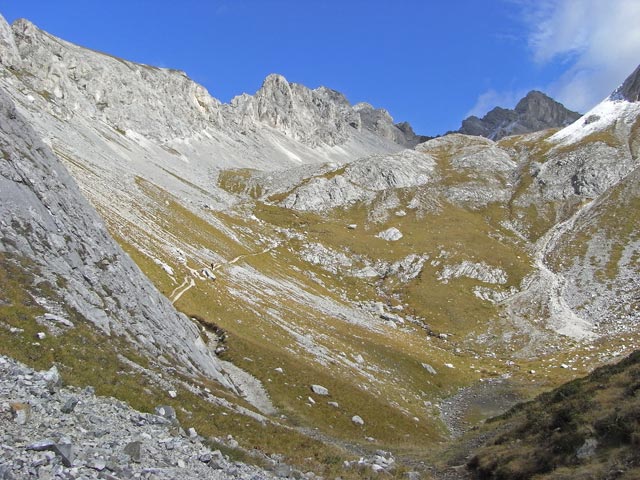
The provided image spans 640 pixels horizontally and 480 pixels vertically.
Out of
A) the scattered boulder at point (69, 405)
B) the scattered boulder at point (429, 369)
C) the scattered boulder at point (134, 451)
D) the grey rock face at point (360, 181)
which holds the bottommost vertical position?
the scattered boulder at point (69, 405)

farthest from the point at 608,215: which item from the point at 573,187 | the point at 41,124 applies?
the point at 41,124

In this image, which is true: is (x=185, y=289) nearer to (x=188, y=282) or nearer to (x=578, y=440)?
(x=188, y=282)

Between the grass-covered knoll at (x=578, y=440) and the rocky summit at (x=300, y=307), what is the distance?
224 millimetres

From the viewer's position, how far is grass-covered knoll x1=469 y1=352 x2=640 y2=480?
17.1 meters

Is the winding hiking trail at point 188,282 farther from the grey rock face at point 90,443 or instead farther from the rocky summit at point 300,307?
the grey rock face at point 90,443

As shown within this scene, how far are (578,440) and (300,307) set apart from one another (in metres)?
50.7

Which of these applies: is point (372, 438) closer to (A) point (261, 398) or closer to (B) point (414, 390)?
(A) point (261, 398)

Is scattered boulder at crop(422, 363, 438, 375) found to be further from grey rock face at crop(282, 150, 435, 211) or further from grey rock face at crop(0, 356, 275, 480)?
grey rock face at crop(282, 150, 435, 211)

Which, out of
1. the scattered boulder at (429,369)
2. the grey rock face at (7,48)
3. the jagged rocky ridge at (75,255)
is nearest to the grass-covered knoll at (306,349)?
the scattered boulder at (429,369)

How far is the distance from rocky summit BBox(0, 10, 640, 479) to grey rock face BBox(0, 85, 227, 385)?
0.55ft

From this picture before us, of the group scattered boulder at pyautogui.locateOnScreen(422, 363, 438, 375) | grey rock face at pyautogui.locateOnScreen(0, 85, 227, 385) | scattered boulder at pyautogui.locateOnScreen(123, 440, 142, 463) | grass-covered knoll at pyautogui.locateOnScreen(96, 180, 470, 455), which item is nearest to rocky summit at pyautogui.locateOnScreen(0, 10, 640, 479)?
scattered boulder at pyautogui.locateOnScreen(123, 440, 142, 463)

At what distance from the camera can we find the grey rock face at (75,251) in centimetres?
2662

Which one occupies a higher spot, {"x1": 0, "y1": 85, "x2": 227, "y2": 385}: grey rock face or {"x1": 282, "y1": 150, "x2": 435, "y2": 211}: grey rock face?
{"x1": 282, "y1": 150, "x2": 435, "y2": 211}: grey rock face

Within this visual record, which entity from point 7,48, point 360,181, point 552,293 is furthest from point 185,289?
point 7,48
